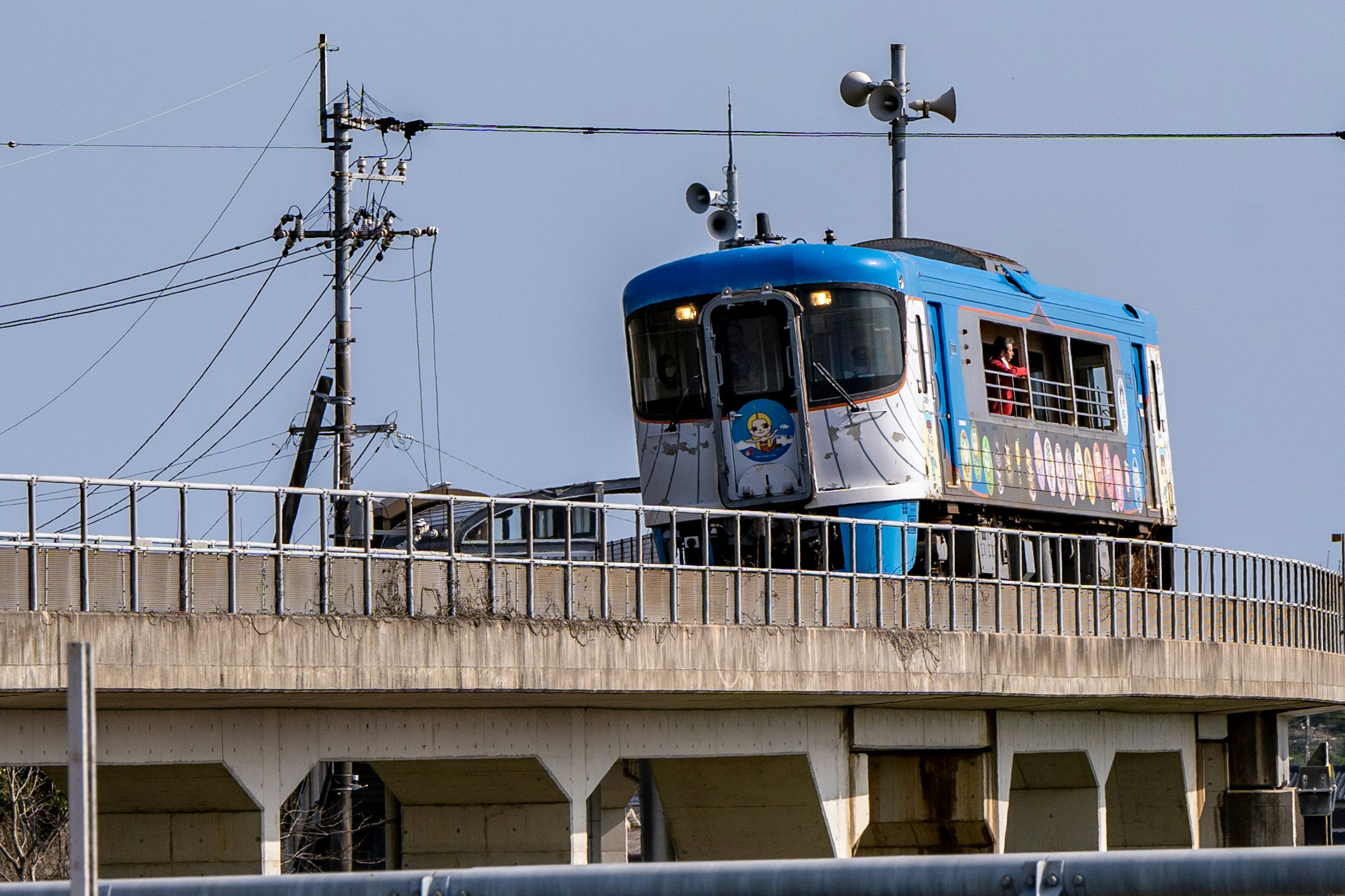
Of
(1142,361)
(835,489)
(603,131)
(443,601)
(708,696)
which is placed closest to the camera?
(443,601)

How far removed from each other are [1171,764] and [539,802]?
12.1 metres

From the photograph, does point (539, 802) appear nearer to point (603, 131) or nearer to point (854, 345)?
point (854, 345)

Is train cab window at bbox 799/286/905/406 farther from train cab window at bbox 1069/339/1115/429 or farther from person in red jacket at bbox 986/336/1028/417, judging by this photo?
train cab window at bbox 1069/339/1115/429

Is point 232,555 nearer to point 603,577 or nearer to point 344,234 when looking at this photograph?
point 603,577

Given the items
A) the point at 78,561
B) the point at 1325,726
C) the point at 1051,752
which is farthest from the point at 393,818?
the point at 1325,726

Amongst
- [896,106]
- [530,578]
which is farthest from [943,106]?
[530,578]

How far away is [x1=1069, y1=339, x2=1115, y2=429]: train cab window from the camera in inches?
1004

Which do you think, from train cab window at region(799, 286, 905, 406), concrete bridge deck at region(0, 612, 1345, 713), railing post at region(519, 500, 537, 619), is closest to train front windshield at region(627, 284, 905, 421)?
train cab window at region(799, 286, 905, 406)

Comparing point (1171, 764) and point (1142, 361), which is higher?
point (1142, 361)

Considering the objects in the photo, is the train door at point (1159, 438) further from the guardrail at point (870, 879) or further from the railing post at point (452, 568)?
the guardrail at point (870, 879)

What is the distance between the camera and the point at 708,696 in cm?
1803

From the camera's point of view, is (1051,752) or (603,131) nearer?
(1051,752)

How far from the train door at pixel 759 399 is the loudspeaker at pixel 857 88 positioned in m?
6.70

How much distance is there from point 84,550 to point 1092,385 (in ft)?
48.4
